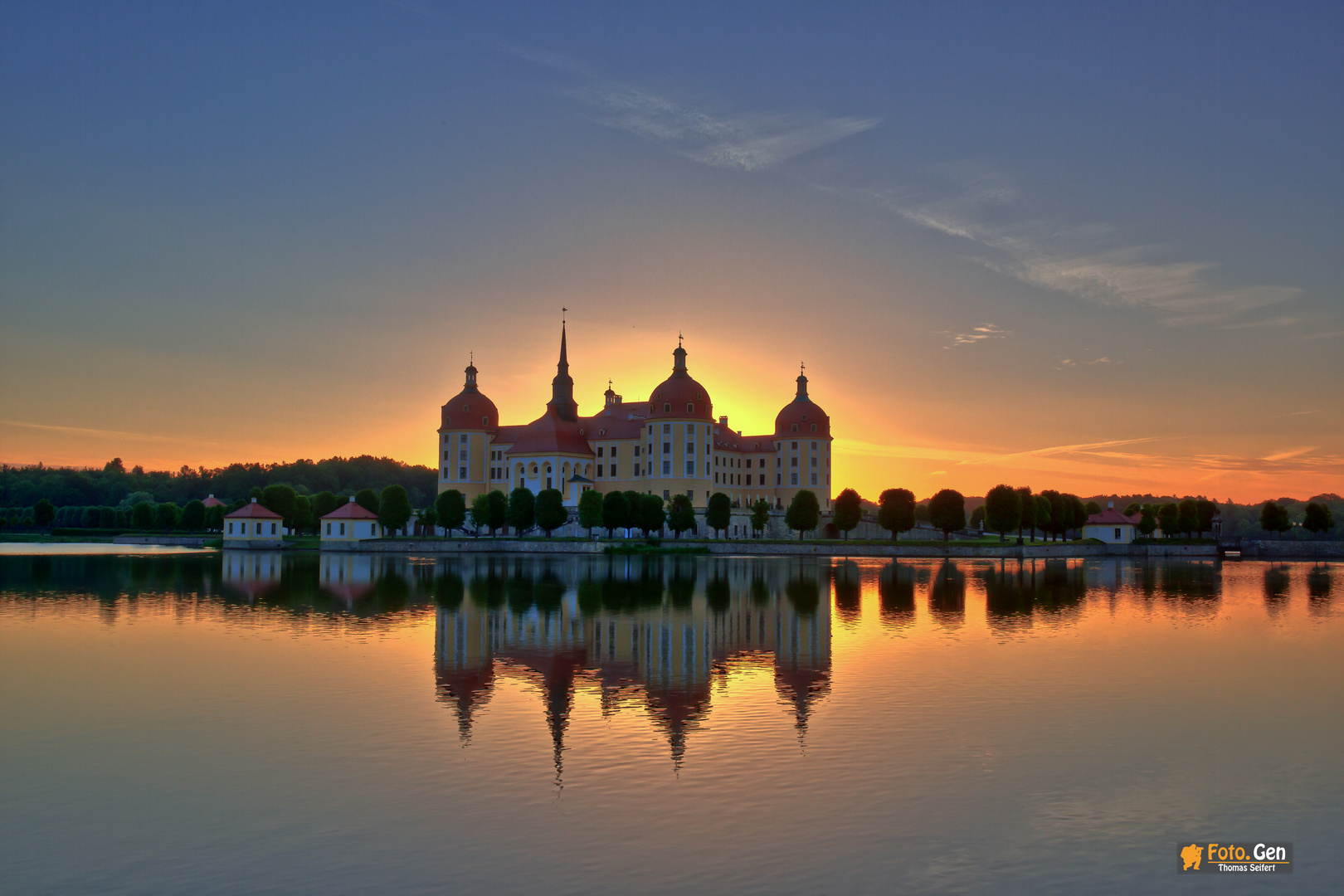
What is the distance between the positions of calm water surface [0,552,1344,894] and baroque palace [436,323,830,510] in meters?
71.1

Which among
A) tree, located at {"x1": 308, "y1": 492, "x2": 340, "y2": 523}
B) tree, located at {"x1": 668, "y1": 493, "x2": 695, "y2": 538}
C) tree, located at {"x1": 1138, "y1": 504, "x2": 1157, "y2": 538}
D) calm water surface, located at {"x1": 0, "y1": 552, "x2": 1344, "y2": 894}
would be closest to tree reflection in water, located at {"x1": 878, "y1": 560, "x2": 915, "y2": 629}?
calm water surface, located at {"x1": 0, "y1": 552, "x2": 1344, "y2": 894}

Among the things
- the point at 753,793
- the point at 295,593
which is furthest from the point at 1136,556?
the point at 753,793

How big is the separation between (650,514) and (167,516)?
54603mm

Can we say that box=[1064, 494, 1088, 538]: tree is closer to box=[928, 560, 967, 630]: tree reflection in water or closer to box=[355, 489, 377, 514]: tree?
box=[928, 560, 967, 630]: tree reflection in water

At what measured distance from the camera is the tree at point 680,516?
283ft

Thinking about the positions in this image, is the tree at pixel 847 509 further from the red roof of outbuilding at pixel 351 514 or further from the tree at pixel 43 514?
the tree at pixel 43 514

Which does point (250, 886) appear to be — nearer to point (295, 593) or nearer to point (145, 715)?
point (145, 715)

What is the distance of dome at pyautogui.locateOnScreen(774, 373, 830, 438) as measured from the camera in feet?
362

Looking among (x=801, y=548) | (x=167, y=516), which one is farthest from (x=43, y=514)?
(x=801, y=548)

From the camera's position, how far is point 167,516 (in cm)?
10875

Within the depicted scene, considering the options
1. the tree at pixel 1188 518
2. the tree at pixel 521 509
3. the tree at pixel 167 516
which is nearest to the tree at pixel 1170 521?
the tree at pixel 1188 518

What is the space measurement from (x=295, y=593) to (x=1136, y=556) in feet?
214

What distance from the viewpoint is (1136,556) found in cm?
8212

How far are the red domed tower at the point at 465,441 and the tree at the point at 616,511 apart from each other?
98.5 ft
